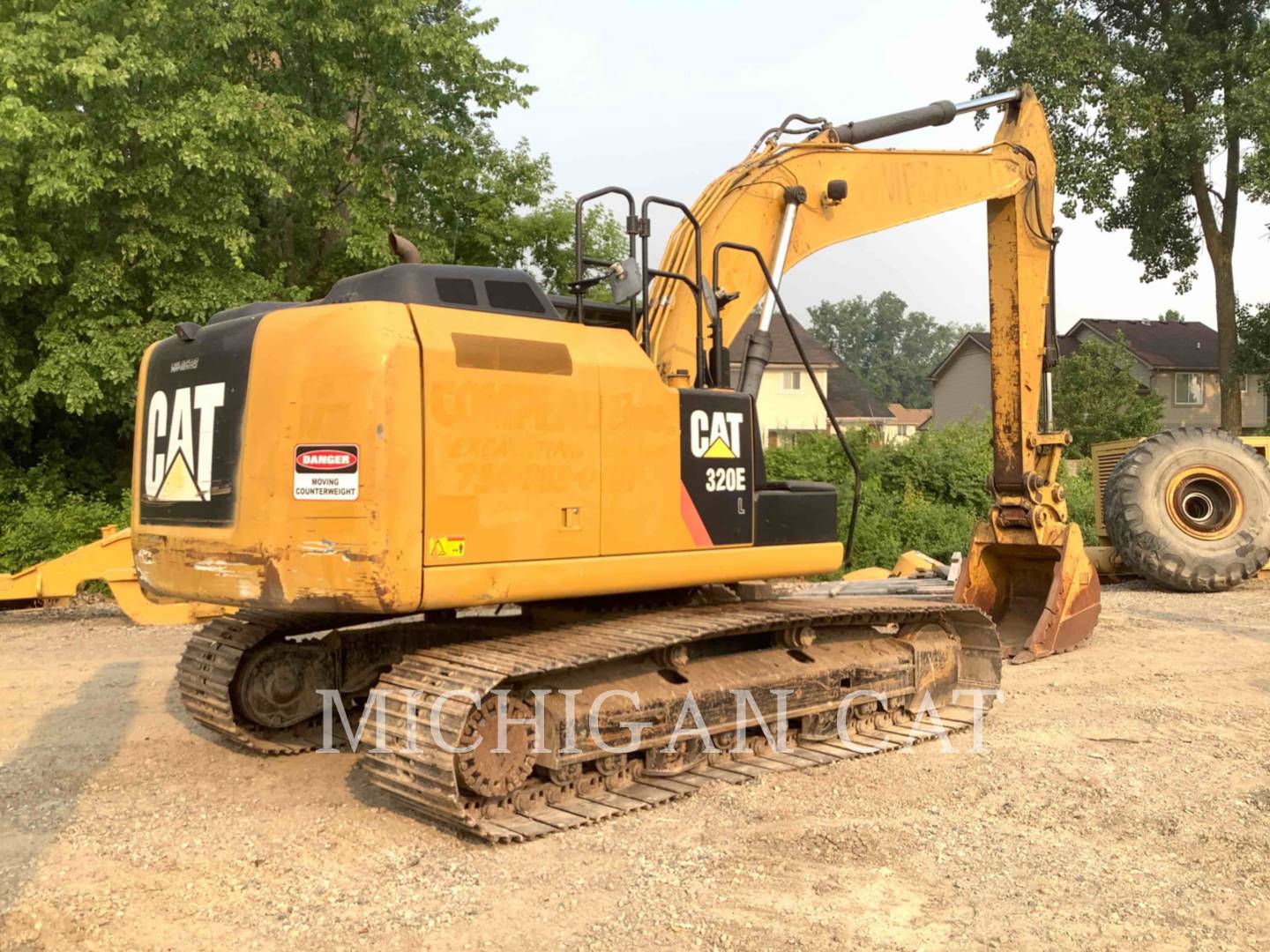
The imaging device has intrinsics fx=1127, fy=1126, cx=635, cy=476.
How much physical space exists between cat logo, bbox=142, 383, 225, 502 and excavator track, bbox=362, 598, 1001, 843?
4.27ft

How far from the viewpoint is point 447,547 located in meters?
4.79

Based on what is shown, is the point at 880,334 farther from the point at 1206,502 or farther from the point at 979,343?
the point at 1206,502

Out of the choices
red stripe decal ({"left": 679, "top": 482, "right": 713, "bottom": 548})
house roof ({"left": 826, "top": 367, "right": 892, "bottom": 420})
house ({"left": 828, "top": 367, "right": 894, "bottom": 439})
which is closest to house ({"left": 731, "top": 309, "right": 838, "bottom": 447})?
house ({"left": 828, "top": 367, "right": 894, "bottom": 439})

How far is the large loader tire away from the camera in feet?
39.1

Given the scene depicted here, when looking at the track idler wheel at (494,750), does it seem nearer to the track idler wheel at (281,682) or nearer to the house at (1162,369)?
the track idler wheel at (281,682)

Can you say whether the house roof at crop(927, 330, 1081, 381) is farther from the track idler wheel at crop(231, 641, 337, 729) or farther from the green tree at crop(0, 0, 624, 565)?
the track idler wheel at crop(231, 641, 337, 729)

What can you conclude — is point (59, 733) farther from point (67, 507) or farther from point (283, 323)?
point (67, 507)

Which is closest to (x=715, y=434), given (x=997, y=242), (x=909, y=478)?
(x=997, y=242)

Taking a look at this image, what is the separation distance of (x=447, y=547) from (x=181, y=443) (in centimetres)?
155

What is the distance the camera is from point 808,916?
13.1 ft

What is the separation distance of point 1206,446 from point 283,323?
10733mm

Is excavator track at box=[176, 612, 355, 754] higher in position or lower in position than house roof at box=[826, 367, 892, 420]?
lower

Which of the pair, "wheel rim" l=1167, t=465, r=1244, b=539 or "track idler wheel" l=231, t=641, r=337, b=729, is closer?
"track idler wheel" l=231, t=641, r=337, b=729

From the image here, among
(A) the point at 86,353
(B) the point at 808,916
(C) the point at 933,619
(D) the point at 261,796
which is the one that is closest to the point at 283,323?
(D) the point at 261,796
